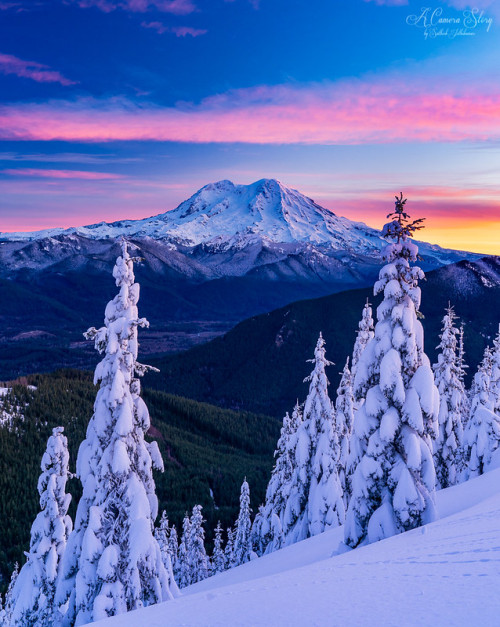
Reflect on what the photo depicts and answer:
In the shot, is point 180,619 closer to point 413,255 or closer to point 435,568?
point 435,568

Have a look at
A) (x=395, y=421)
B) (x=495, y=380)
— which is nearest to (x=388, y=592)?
(x=395, y=421)

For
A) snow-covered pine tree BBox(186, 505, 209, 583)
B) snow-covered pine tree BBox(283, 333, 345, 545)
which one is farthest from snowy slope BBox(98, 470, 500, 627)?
snow-covered pine tree BBox(186, 505, 209, 583)

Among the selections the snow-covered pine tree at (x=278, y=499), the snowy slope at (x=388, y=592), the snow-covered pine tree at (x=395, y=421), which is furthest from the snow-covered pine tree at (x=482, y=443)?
the snowy slope at (x=388, y=592)

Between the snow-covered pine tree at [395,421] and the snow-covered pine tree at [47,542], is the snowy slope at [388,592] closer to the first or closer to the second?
the snow-covered pine tree at [395,421]

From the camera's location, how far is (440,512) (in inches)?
620

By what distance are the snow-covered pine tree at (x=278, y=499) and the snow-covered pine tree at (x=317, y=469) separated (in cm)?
309

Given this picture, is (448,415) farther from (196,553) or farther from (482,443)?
(196,553)

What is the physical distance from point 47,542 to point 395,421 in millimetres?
16793

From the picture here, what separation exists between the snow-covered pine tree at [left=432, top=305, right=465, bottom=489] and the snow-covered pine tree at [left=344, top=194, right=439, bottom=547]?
1698cm

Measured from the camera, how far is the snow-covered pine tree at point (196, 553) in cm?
5181

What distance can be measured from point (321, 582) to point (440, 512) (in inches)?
342

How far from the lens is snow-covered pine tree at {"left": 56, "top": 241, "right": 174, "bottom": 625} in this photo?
51.6 feet

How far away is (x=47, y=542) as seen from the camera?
2241 cm

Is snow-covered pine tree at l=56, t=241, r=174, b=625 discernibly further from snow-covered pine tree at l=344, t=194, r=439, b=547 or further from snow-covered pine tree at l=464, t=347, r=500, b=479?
snow-covered pine tree at l=464, t=347, r=500, b=479
